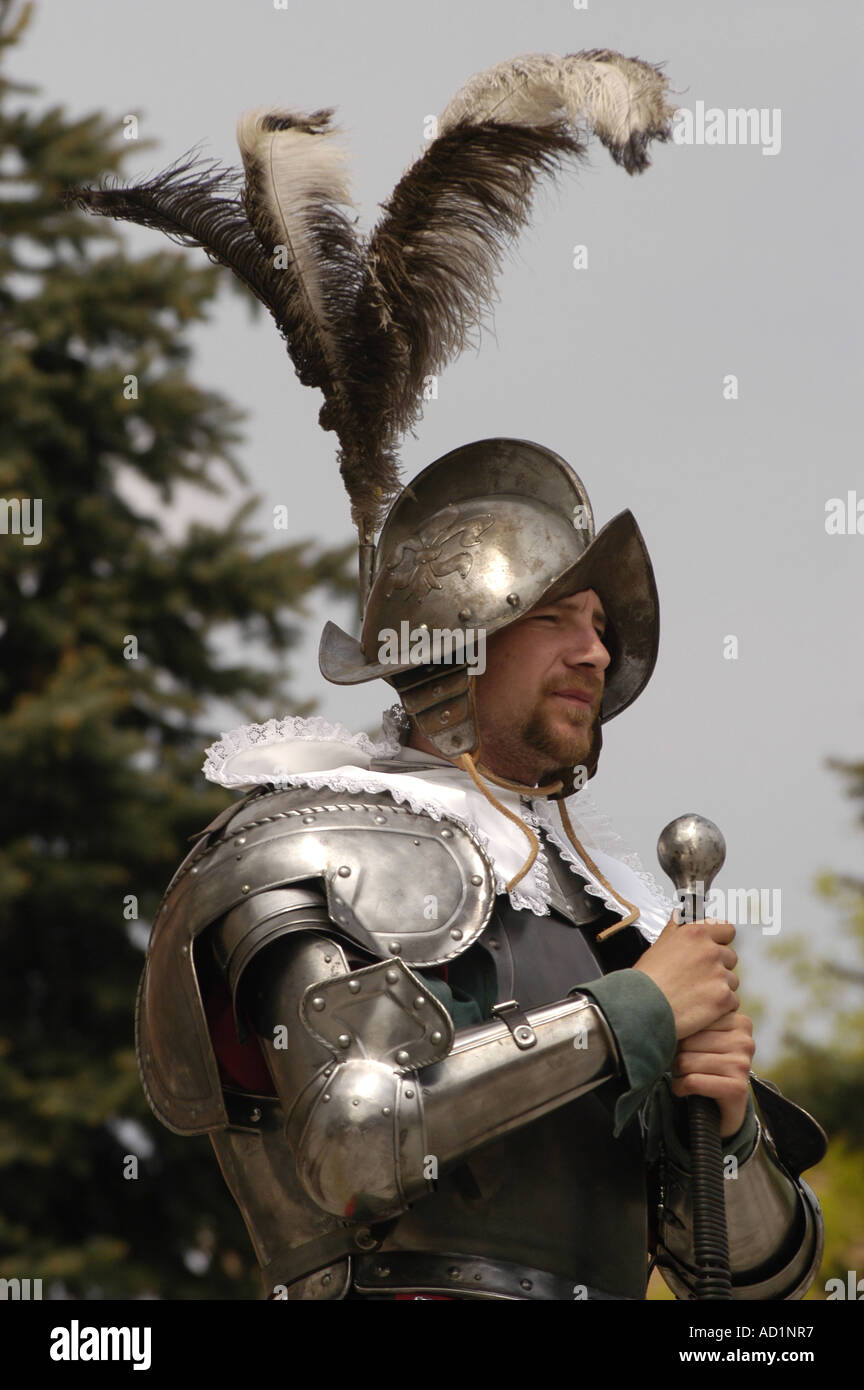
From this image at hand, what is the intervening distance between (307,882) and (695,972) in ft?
2.99

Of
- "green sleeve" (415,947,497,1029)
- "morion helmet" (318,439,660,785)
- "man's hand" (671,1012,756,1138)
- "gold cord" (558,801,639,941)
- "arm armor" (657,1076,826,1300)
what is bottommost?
"arm armor" (657,1076,826,1300)

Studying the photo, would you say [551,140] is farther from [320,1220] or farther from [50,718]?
[50,718]

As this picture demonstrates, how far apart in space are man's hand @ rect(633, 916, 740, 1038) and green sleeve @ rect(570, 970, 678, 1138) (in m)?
0.04

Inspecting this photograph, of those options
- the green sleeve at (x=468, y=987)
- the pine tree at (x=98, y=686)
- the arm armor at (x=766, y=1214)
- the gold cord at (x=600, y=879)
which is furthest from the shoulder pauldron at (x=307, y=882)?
the pine tree at (x=98, y=686)

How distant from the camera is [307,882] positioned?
4660mm

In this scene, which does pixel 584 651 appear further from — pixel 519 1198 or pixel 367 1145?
pixel 367 1145

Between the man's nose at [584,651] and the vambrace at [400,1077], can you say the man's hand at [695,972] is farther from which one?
the man's nose at [584,651]

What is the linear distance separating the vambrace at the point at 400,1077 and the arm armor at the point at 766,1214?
822 mm

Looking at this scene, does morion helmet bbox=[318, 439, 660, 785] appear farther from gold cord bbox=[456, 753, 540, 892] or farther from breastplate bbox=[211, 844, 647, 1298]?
breastplate bbox=[211, 844, 647, 1298]

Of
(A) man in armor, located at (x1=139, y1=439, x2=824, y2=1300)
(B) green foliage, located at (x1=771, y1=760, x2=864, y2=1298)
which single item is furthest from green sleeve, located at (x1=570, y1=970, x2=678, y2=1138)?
(B) green foliage, located at (x1=771, y1=760, x2=864, y2=1298)

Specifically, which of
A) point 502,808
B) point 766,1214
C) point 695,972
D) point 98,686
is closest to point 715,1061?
point 695,972

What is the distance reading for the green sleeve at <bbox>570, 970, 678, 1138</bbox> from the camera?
176 inches
